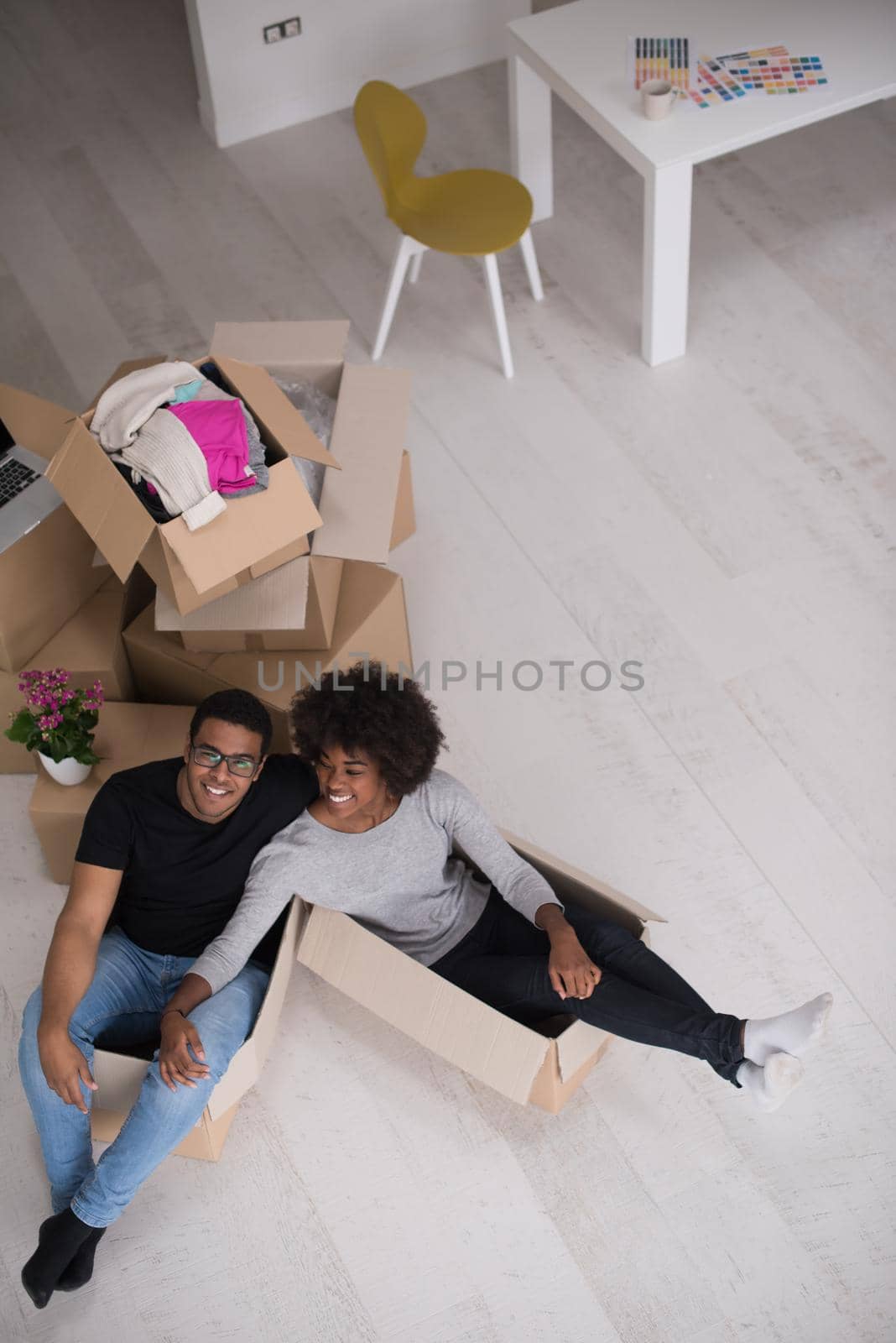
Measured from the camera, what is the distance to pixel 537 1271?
231 cm

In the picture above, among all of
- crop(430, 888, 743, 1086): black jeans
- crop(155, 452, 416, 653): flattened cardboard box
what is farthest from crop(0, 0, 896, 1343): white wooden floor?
crop(155, 452, 416, 653): flattened cardboard box

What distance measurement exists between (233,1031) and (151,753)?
65 cm

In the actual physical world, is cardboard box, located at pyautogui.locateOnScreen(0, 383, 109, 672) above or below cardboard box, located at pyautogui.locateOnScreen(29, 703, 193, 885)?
above

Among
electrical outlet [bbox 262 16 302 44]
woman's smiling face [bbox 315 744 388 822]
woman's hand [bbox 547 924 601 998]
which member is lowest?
woman's hand [bbox 547 924 601 998]

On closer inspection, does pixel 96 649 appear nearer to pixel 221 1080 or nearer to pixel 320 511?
pixel 320 511

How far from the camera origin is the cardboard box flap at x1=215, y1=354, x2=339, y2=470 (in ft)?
8.40

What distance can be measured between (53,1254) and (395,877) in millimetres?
816

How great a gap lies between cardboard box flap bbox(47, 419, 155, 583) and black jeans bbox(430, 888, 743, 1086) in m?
0.90

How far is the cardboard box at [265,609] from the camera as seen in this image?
259cm

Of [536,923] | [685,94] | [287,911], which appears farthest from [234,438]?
[685,94]

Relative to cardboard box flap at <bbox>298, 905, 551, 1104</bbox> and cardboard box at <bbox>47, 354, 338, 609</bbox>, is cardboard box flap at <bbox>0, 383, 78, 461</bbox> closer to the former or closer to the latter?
cardboard box at <bbox>47, 354, 338, 609</bbox>

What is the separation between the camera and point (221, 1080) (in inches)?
88.6

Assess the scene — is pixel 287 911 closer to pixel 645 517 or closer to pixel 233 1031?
pixel 233 1031

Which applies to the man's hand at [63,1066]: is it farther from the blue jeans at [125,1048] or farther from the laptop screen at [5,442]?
the laptop screen at [5,442]
